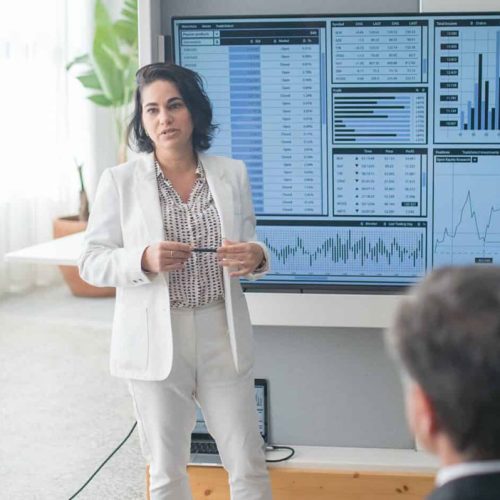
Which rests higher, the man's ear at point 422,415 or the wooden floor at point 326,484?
the man's ear at point 422,415

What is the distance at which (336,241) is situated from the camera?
9.10 ft

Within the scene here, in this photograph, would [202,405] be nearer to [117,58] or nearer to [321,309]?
[321,309]

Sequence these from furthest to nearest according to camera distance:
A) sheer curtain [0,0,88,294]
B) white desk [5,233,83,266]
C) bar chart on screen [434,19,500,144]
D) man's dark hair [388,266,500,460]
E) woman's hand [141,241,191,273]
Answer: sheer curtain [0,0,88,294] → white desk [5,233,83,266] → bar chart on screen [434,19,500,144] → woman's hand [141,241,191,273] → man's dark hair [388,266,500,460]

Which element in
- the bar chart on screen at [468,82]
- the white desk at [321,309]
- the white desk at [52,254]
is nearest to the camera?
the bar chart on screen at [468,82]

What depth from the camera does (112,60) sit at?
612cm

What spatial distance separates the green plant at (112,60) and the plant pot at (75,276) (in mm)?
556

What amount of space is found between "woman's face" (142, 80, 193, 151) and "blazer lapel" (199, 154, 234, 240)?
93 mm

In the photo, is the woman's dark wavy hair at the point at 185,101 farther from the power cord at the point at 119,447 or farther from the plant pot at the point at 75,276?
the plant pot at the point at 75,276

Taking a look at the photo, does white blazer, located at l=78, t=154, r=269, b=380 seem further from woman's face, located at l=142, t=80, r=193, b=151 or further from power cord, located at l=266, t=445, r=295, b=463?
power cord, located at l=266, t=445, r=295, b=463

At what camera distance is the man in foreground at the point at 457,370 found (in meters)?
0.93

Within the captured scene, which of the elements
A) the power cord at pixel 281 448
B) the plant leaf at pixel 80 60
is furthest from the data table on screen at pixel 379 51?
the plant leaf at pixel 80 60

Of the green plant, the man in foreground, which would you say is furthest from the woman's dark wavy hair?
the green plant

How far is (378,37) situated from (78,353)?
294 centimetres

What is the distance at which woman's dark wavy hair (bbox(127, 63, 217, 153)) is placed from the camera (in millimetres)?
2281
